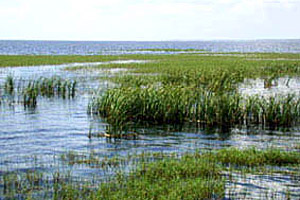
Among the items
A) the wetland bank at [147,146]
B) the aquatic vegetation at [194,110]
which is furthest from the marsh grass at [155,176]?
the aquatic vegetation at [194,110]

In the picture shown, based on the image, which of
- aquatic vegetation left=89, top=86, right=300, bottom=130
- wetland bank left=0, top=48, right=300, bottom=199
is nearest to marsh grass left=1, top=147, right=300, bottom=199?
wetland bank left=0, top=48, right=300, bottom=199

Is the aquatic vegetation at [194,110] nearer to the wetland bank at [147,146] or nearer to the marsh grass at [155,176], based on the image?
the wetland bank at [147,146]

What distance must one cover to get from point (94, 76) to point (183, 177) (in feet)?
89.3

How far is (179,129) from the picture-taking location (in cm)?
1748

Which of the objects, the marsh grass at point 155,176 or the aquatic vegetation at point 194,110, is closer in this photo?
the marsh grass at point 155,176

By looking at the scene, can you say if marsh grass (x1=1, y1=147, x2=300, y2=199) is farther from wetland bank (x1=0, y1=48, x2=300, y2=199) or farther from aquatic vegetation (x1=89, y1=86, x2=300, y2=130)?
aquatic vegetation (x1=89, y1=86, x2=300, y2=130)

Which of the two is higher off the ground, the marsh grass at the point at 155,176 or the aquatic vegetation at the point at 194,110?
the aquatic vegetation at the point at 194,110

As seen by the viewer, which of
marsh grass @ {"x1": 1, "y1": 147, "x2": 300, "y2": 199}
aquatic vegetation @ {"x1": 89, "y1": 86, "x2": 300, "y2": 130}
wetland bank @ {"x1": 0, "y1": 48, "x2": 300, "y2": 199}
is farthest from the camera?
aquatic vegetation @ {"x1": 89, "y1": 86, "x2": 300, "y2": 130}

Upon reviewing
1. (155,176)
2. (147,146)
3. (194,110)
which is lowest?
Result: (147,146)

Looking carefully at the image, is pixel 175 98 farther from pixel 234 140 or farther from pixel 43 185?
pixel 43 185

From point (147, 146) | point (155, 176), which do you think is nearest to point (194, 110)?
point (147, 146)

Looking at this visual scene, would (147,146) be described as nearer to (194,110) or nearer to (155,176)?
(155,176)

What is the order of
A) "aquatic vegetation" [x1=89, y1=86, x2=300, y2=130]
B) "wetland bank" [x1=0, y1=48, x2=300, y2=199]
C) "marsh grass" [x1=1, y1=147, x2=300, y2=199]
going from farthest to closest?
1. "aquatic vegetation" [x1=89, y1=86, x2=300, y2=130]
2. "wetland bank" [x1=0, y1=48, x2=300, y2=199]
3. "marsh grass" [x1=1, y1=147, x2=300, y2=199]

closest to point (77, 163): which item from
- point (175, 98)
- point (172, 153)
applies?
point (172, 153)
